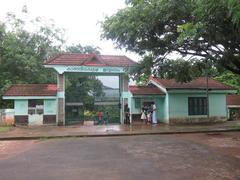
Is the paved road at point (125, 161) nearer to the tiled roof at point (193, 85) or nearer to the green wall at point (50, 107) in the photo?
the green wall at point (50, 107)

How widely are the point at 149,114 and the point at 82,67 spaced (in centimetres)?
634

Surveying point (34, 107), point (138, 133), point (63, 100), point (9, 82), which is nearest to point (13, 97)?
point (34, 107)

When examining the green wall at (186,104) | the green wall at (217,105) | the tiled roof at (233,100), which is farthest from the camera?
the tiled roof at (233,100)

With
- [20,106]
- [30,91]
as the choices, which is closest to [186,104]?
[30,91]

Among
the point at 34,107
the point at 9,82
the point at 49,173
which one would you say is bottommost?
the point at 49,173

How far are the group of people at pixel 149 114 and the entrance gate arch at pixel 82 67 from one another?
1732 millimetres

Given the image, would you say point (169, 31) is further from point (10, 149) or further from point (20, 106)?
point (20, 106)

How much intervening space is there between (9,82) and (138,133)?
1758 centimetres

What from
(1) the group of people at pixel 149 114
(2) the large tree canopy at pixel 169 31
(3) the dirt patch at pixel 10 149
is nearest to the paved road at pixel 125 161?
(3) the dirt patch at pixel 10 149

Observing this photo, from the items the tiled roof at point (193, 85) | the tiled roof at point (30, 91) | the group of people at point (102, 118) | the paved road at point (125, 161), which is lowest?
A: the paved road at point (125, 161)

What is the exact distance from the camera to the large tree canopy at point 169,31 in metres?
14.7

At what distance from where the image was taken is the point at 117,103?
28688 mm

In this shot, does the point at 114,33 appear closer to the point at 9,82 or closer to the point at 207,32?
the point at 207,32

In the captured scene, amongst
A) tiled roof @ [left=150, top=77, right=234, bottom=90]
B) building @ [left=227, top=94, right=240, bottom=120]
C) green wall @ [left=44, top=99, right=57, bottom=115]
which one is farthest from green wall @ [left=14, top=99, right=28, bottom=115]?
building @ [left=227, top=94, right=240, bottom=120]
